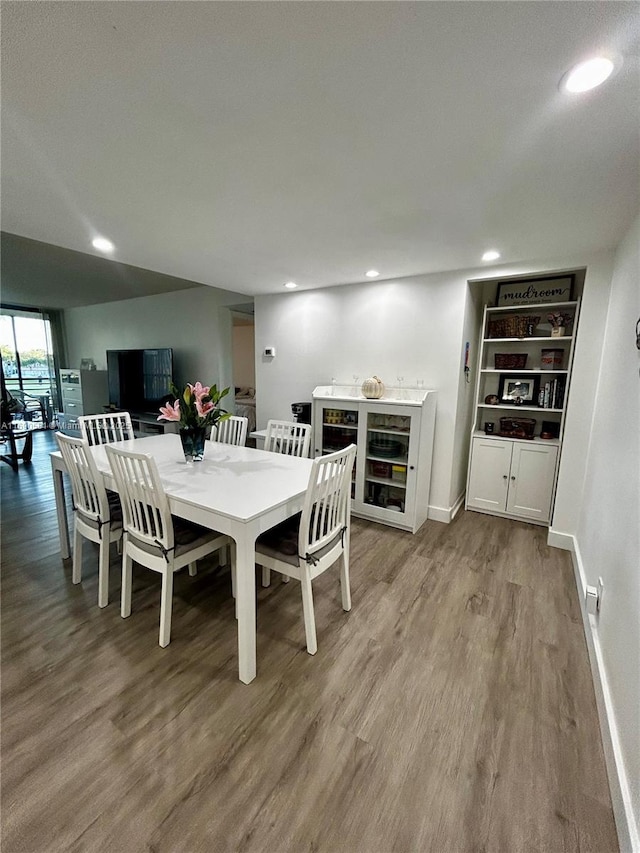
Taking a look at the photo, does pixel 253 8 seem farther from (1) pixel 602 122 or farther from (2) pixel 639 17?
(1) pixel 602 122

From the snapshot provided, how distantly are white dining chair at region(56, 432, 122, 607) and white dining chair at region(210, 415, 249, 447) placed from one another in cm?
108

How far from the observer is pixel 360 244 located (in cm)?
245

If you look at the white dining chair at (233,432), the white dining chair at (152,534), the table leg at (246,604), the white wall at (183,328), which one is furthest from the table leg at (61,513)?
the white wall at (183,328)

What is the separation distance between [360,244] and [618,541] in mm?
2309

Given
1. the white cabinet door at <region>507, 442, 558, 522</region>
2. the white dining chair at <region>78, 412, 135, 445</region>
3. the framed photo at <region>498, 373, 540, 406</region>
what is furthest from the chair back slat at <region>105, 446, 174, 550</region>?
the framed photo at <region>498, 373, 540, 406</region>

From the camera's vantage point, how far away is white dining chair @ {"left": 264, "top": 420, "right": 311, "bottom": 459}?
106 inches

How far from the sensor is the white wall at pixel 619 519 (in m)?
1.19

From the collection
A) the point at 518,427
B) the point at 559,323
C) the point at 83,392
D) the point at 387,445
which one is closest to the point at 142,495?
the point at 387,445

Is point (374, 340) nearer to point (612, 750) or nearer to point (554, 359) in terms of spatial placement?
point (554, 359)

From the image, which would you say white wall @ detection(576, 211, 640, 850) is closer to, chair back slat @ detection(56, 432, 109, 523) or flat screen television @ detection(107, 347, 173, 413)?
chair back slat @ detection(56, 432, 109, 523)

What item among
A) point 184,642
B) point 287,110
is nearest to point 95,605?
point 184,642

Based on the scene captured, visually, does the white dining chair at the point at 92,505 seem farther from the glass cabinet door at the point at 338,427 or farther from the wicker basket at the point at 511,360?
the wicker basket at the point at 511,360

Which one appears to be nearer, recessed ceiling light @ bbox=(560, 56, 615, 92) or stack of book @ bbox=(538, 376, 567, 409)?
recessed ceiling light @ bbox=(560, 56, 615, 92)

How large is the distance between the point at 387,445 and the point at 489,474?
43.1 inches
